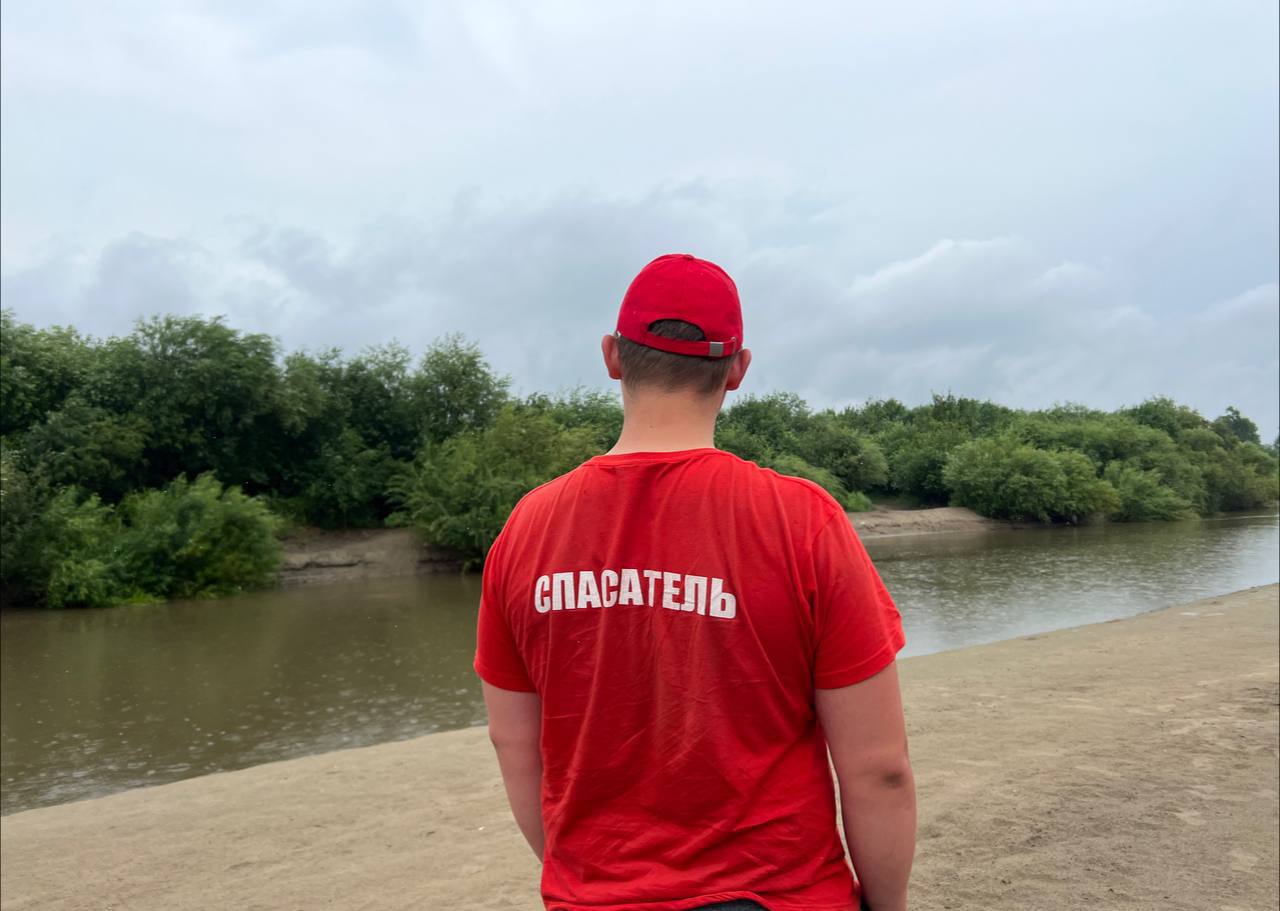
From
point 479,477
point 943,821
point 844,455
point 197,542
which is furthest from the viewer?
point 844,455

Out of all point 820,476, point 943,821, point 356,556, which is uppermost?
point 820,476

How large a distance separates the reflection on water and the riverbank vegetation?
64.5 inches

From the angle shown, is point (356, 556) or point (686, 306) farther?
point (356, 556)

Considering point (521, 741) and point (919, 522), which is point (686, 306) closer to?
point (521, 741)

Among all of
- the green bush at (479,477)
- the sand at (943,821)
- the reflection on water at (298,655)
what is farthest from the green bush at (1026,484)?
the sand at (943,821)

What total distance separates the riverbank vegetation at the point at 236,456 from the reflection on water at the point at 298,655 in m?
1.64

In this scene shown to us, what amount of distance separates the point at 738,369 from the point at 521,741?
2.66 ft

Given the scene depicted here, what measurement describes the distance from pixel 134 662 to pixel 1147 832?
15726mm

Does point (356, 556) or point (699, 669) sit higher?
point (699, 669)

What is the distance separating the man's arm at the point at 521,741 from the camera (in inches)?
71.6

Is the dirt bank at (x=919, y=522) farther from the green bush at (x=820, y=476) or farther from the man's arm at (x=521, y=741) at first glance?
the man's arm at (x=521, y=741)

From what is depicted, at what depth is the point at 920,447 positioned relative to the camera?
54.6 meters

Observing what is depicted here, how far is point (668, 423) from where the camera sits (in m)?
1.68

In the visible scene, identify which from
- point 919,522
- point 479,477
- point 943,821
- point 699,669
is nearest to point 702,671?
point 699,669
